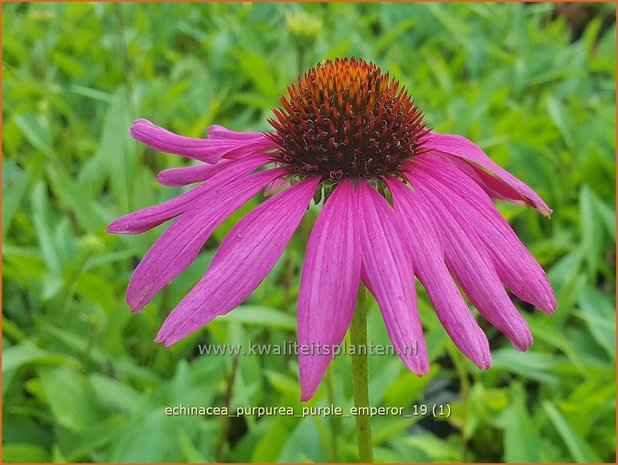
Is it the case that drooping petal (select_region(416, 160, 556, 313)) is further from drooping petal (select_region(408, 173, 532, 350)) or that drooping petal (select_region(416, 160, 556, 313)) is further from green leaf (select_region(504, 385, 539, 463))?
green leaf (select_region(504, 385, 539, 463))

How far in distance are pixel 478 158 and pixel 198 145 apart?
9.8 inches

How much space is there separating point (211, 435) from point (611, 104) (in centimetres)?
134

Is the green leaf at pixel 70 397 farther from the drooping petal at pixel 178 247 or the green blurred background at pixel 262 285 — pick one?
the drooping petal at pixel 178 247

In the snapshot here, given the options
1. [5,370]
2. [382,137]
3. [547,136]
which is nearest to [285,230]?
[382,137]

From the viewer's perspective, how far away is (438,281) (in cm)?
48

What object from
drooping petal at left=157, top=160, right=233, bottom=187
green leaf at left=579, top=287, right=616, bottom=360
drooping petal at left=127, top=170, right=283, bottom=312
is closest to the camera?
drooping petal at left=127, top=170, right=283, bottom=312

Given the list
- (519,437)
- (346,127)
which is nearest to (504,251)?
(346,127)

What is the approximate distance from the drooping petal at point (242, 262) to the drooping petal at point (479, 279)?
10cm

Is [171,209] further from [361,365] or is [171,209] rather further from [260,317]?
[260,317]

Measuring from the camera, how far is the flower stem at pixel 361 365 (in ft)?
1.70

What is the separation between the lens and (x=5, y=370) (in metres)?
1.00

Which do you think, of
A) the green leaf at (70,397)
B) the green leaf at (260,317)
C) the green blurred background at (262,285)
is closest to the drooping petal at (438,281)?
the green blurred background at (262,285)

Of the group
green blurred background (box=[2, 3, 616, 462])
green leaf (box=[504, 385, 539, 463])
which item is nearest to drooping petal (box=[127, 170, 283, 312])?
green blurred background (box=[2, 3, 616, 462])

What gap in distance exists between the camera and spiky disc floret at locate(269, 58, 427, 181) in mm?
576
